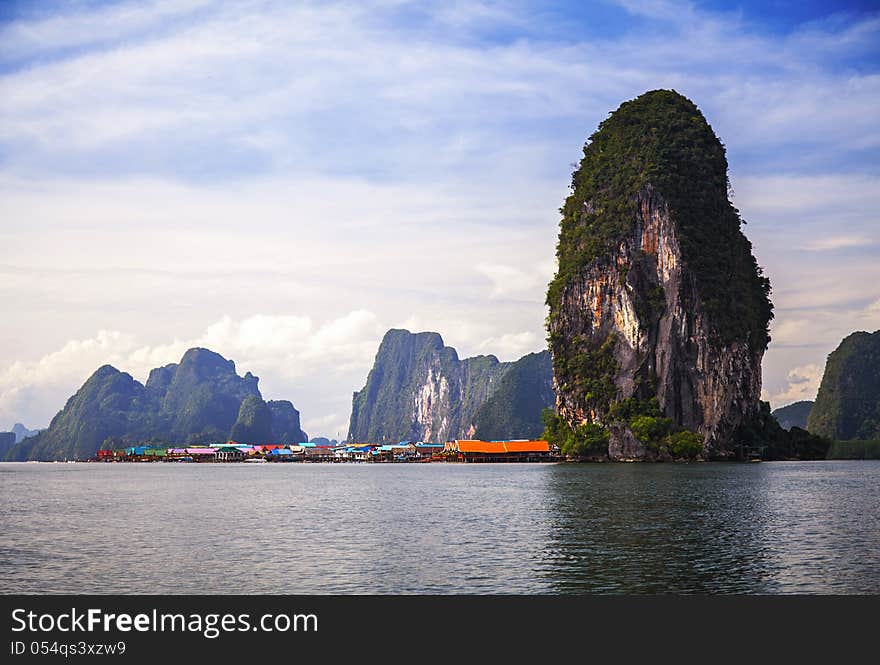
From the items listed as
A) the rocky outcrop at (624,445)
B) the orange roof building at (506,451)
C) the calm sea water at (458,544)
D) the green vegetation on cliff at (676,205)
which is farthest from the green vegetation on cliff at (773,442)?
the calm sea water at (458,544)

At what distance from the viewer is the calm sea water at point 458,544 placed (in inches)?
962

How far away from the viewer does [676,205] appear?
125562 mm

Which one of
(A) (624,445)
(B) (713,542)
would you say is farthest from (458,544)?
(A) (624,445)

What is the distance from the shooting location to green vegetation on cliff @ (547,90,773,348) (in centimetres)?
12506

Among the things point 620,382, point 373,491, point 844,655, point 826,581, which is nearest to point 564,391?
point 620,382

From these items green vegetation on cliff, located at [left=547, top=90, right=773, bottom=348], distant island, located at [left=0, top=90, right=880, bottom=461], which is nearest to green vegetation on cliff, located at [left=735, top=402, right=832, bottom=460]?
distant island, located at [left=0, top=90, right=880, bottom=461]

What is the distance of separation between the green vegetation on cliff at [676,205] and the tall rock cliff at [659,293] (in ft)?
0.62

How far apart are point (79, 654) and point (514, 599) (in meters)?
10.0

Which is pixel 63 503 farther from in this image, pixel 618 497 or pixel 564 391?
pixel 564 391

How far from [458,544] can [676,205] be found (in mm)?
101056

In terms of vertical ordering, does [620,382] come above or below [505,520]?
above

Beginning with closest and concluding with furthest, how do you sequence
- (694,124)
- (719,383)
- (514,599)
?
(514,599) → (719,383) → (694,124)

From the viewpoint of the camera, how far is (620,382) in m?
124

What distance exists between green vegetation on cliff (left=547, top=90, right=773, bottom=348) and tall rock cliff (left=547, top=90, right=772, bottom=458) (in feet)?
0.62
